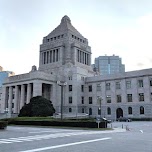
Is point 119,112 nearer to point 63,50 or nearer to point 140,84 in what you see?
point 140,84

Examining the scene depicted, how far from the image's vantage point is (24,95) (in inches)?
3031

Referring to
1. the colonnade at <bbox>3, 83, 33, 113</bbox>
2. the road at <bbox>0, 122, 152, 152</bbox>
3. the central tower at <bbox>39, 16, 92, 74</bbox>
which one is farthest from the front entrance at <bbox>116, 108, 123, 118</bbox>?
the road at <bbox>0, 122, 152, 152</bbox>

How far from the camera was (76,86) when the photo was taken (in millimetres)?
72688

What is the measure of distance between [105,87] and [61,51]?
25803 mm

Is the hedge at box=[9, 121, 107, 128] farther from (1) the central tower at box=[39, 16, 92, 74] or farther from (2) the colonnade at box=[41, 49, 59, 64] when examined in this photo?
(2) the colonnade at box=[41, 49, 59, 64]

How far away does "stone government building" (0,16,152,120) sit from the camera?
211 feet

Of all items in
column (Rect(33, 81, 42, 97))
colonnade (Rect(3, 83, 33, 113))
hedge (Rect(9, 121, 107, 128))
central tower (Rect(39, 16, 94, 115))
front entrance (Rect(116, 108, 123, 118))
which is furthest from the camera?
colonnade (Rect(3, 83, 33, 113))

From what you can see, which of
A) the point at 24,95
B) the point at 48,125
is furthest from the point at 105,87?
the point at 48,125

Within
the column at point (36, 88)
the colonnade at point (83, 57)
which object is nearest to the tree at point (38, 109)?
the column at point (36, 88)

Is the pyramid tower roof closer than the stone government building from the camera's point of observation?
No

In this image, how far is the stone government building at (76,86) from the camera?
6419 centimetres

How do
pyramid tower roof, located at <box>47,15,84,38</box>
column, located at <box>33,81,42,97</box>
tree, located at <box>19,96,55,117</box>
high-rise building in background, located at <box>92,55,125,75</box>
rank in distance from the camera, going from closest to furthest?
tree, located at <box>19,96,55,117</box> < column, located at <box>33,81,42,97</box> < pyramid tower roof, located at <box>47,15,84,38</box> < high-rise building in background, located at <box>92,55,125,75</box>

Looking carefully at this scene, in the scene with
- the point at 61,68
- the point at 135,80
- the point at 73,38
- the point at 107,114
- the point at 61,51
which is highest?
the point at 73,38

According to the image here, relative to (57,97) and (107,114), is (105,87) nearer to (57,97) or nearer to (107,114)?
(107,114)
